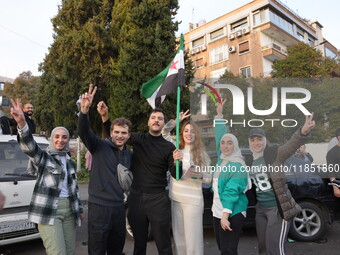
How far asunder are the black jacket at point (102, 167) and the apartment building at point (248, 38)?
2487 cm

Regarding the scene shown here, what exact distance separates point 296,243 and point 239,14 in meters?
31.7

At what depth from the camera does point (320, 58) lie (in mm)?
16734

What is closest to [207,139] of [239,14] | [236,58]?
[236,58]

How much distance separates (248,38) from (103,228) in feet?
102

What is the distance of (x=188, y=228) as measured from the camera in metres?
2.90

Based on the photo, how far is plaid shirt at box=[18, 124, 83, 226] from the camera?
2545mm

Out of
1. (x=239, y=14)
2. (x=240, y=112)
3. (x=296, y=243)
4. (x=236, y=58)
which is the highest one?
(x=239, y=14)

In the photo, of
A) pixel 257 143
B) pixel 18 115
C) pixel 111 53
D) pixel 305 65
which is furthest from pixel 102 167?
pixel 305 65

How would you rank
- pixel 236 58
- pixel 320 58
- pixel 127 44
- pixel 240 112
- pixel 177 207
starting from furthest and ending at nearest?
pixel 236 58 → pixel 320 58 → pixel 127 44 → pixel 240 112 → pixel 177 207

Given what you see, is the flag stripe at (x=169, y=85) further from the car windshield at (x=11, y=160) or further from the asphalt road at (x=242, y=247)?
the car windshield at (x=11, y=160)

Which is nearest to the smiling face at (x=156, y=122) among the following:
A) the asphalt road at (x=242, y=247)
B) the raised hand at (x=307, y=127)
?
the raised hand at (x=307, y=127)

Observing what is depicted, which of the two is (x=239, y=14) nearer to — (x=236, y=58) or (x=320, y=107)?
(x=236, y=58)

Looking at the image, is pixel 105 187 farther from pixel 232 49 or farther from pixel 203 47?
pixel 203 47

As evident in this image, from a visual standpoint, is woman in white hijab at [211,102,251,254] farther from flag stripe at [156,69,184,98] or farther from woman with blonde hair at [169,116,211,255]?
flag stripe at [156,69,184,98]
